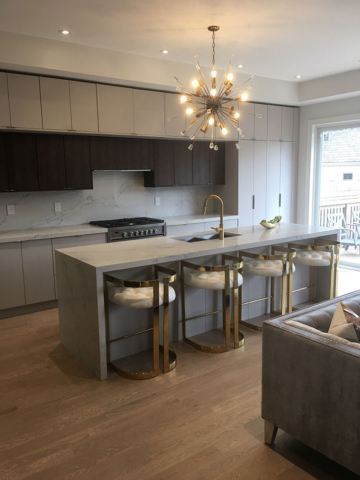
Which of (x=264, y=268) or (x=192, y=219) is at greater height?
(x=192, y=219)

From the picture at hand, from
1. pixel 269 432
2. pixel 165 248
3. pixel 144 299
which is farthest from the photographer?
pixel 165 248

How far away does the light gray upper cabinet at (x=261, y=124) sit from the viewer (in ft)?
20.5

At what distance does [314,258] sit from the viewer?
13.7 ft

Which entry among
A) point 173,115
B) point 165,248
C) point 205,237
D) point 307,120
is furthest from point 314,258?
point 307,120

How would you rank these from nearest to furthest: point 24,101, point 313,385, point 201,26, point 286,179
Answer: point 313,385
point 201,26
point 24,101
point 286,179

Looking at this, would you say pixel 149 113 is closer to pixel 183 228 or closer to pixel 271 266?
pixel 183 228

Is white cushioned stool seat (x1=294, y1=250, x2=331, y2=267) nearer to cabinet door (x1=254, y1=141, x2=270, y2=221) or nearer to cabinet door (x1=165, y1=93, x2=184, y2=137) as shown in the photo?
cabinet door (x1=254, y1=141, x2=270, y2=221)

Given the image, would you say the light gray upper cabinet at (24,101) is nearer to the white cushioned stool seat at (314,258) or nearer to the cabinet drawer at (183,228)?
the cabinet drawer at (183,228)

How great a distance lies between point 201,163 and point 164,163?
0.67 meters

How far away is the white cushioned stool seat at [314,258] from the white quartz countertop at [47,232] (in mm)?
2274

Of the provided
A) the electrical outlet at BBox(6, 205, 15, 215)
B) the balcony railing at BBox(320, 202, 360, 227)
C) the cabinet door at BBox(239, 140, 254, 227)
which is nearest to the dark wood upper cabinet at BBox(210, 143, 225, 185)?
the cabinet door at BBox(239, 140, 254, 227)

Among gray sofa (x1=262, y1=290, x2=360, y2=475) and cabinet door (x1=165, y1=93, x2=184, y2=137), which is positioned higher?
cabinet door (x1=165, y1=93, x2=184, y2=137)

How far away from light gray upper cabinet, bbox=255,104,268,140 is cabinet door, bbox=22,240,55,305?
11.7ft

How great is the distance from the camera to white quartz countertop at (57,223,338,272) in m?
3.16
